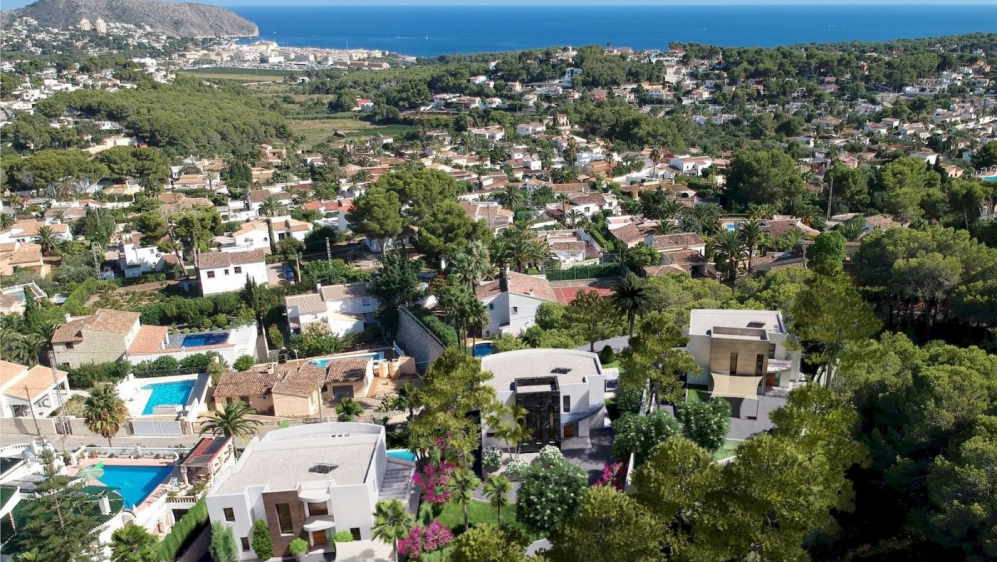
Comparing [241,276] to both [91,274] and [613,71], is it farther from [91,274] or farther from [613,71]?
[613,71]

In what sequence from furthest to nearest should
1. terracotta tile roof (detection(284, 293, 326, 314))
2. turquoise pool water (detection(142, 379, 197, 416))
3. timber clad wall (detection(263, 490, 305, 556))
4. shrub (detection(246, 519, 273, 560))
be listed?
1. terracotta tile roof (detection(284, 293, 326, 314))
2. turquoise pool water (detection(142, 379, 197, 416))
3. timber clad wall (detection(263, 490, 305, 556))
4. shrub (detection(246, 519, 273, 560))

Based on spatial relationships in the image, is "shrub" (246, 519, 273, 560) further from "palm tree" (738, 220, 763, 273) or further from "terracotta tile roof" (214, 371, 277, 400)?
"palm tree" (738, 220, 763, 273)

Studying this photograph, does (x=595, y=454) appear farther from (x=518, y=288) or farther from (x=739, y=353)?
(x=518, y=288)

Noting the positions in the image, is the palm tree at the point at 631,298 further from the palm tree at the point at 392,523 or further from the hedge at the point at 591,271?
the hedge at the point at 591,271

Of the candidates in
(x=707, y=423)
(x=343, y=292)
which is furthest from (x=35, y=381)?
(x=707, y=423)

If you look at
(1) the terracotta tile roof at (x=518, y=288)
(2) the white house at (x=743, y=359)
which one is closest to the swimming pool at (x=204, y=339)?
(1) the terracotta tile roof at (x=518, y=288)

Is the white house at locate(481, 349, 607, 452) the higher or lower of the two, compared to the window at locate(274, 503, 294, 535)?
higher

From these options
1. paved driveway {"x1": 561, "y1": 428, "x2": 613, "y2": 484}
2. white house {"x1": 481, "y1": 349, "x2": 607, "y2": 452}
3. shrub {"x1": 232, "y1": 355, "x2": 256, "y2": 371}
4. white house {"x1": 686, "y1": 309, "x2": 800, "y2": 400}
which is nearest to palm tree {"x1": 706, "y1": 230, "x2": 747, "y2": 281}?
white house {"x1": 686, "y1": 309, "x2": 800, "y2": 400}
